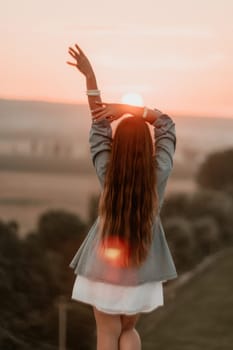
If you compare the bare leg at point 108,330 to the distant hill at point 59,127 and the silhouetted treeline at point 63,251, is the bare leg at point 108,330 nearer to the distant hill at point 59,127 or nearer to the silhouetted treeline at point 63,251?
the silhouetted treeline at point 63,251

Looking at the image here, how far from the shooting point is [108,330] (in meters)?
2.27

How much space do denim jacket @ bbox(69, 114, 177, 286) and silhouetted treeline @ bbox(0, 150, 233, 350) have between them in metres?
0.74

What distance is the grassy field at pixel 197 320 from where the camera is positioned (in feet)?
9.96

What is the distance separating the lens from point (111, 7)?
2.87 meters

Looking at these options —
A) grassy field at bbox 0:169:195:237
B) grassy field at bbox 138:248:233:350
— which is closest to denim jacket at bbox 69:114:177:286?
grassy field at bbox 0:169:195:237

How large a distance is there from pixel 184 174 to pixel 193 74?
35 centimetres

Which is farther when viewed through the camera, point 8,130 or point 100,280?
point 8,130

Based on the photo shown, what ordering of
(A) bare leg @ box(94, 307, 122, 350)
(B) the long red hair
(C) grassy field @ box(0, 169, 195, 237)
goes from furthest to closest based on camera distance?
(C) grassy field @ box(0, 169, 195, 237)
(A) bare leg @ box(94, 307, 122, 350)
(B) the long red hair

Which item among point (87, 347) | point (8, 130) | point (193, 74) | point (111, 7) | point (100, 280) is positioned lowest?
point (87, 347)

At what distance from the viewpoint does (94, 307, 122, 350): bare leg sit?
89.0 inches

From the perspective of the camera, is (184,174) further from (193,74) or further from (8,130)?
(8,130)

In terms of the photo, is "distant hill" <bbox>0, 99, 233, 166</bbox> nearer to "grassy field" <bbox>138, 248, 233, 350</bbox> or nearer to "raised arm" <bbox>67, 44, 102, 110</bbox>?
"grassy field" <bbox>138, 248, 233, 350</bbox>

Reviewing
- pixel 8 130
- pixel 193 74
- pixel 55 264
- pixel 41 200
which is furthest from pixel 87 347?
pixel 193 74

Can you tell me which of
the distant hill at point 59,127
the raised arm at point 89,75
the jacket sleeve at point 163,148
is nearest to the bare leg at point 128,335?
the jacket sleeve at point 163,148
